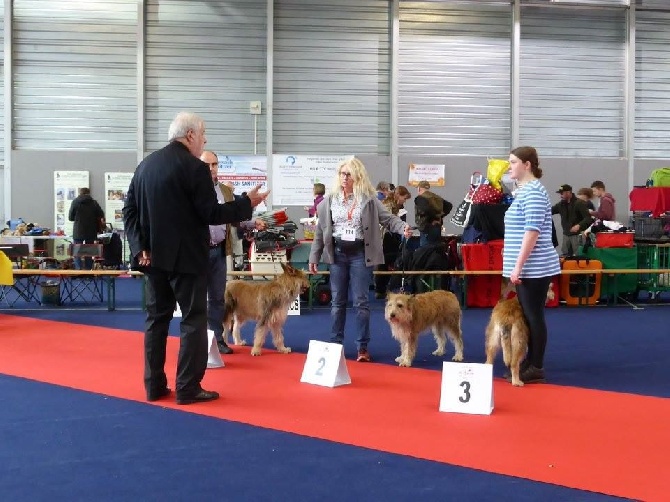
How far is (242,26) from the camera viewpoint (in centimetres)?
1373

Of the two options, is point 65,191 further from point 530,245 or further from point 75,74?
point 530,245

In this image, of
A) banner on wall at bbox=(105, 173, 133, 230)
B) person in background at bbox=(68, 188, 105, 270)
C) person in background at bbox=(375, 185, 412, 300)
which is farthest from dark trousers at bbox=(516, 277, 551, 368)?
banner on wall at bbox=(105, 173, 133, 230)

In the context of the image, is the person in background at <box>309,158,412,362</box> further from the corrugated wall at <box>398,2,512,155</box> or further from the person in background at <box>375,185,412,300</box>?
the corrugated wall at <box>398,2,512,155</box>

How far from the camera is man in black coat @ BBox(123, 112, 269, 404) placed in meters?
3.75

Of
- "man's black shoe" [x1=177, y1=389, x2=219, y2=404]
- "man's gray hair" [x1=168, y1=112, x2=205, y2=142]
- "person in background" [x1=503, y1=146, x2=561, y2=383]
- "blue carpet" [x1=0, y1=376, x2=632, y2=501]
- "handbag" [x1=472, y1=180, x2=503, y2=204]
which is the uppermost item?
"man's gray hair" [x1=168, y1=112, x2=205, y2=142]

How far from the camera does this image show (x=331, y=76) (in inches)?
547

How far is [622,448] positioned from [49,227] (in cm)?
1209

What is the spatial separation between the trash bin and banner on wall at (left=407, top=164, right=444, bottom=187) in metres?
→ 7.09

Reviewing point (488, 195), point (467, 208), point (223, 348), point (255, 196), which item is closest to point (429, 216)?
point (488, 195)

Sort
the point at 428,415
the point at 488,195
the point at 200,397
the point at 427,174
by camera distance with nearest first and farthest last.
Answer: the point at 428,415 → the point at 200,397 → the point at 488,195 → the point at 427,174

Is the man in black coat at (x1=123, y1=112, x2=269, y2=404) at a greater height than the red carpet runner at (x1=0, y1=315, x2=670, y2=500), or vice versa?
the man in black coat at (x1=123, y1=112, x2=269, y2=404)

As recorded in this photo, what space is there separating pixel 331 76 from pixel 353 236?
9.23 metres

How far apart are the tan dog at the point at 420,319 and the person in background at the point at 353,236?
0.89 feet

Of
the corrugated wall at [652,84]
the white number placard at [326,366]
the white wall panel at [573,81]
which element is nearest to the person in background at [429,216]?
the white number placard at [326,366]
